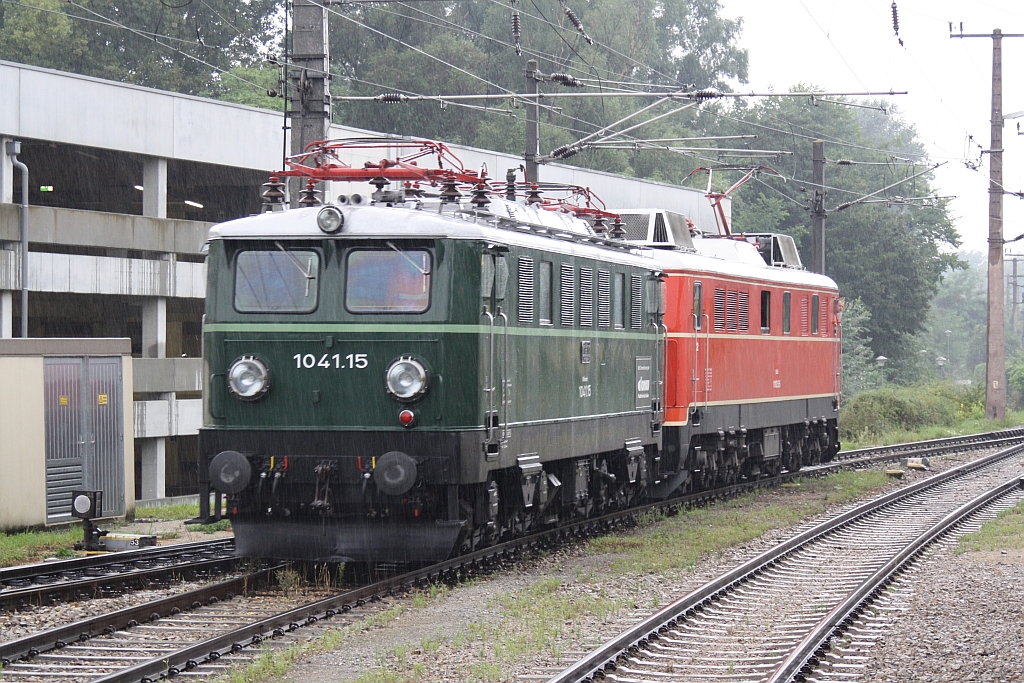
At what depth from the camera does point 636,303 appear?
16.5 metres

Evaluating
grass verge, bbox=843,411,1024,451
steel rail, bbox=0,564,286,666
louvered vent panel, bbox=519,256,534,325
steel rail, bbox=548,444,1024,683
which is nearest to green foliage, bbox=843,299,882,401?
grass verge, bbox=843,411,1024,451

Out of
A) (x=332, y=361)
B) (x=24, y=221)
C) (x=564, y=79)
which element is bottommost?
(x=332, y=361)

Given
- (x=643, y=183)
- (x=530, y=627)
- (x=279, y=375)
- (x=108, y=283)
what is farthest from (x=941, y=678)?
(x=643, y=183)

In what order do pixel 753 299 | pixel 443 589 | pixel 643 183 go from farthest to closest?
pixel 643 183 → pixel 753 299 → pixel 443 589

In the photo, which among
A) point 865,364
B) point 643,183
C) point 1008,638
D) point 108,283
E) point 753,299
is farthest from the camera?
point 865,364

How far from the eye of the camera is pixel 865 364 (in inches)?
2308

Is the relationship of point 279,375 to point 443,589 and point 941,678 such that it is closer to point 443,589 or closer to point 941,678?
point 443,589

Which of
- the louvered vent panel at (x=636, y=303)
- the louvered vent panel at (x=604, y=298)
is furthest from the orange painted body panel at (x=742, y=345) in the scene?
the louvered vent panel at (x=604, y=298)

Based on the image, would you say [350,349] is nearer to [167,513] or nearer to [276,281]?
[276,281]

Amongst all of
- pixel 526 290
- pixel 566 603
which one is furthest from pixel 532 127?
pixel 566 603

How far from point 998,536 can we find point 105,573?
994 cm

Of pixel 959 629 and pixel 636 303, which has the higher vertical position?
pixel 636 303

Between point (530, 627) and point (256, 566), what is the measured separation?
3.58 meters

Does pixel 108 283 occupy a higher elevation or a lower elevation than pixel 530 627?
higher
